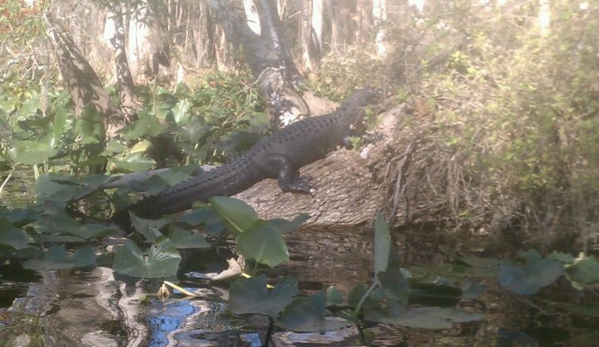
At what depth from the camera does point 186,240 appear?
4.45 meters

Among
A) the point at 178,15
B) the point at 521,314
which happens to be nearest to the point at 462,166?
the point at 521,314

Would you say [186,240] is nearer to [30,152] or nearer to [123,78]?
[30,152]

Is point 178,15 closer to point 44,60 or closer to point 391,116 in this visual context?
point 44,60

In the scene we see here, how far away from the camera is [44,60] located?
912 centimetres

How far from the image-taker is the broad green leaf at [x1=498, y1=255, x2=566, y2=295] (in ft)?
12.5

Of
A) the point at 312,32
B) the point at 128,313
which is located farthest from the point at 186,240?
the point at 312,32

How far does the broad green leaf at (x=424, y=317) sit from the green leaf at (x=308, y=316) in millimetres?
184

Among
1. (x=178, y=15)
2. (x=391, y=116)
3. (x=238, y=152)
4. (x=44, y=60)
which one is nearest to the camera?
(x=391, y=116)

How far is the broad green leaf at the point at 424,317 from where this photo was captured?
3.47 meters

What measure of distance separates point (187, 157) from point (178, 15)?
7.20 metres

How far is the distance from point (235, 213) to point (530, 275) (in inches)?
58.4

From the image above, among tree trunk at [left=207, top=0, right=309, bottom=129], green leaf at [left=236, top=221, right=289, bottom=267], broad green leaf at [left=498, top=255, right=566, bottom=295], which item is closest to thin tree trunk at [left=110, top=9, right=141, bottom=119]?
tree trunk at [left=207, top=0, right=309, bottom=129]

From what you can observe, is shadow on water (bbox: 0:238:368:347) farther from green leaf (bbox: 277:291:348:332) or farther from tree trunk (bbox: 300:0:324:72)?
tree trunk (bbox: 300:0:324:72)

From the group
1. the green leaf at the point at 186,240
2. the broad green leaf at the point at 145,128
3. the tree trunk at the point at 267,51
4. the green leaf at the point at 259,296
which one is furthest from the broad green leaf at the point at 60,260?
the tree trunk at the point at 267,51
